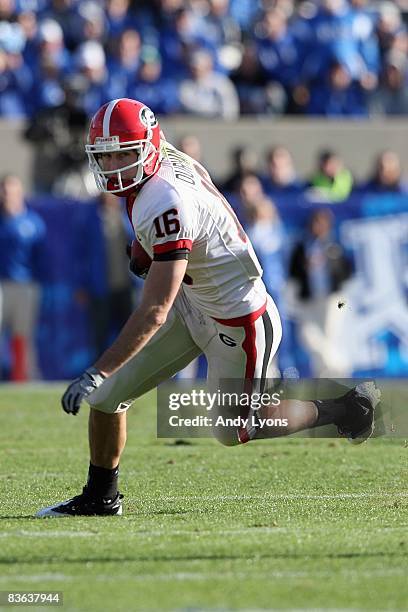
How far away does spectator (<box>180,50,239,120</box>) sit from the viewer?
46.1 ft

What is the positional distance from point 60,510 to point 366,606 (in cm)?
210

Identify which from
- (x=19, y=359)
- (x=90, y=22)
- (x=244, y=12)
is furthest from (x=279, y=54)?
(x=19, y=359)

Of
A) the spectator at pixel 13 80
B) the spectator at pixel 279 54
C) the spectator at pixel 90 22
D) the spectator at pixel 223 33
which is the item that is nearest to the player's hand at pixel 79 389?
the spectator at pixel 13 80

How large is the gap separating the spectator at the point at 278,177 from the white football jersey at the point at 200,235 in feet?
23.7

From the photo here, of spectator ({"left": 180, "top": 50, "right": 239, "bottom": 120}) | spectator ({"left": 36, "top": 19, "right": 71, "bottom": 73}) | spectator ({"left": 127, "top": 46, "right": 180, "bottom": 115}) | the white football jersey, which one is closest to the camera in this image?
the white football jersey

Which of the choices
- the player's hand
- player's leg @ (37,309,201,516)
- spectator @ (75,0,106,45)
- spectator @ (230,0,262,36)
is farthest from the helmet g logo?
spectator @ (230,0,262,36)

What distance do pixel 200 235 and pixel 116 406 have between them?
806 millimetres

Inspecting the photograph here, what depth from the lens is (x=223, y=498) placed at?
20.2 ft

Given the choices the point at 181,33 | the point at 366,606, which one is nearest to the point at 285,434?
the point at 366,606

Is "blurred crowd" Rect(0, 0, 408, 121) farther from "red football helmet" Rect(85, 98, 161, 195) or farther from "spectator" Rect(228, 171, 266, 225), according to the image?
"red football helmet" Rect(85, 98, 161, 195)

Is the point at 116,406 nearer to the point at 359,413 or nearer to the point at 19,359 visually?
the point at 359,413

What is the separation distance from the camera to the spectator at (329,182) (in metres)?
13.0

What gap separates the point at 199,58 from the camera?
14.0 m

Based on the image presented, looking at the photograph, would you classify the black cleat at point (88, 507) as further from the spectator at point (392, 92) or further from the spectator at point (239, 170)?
the spectator at point (392, 92)
